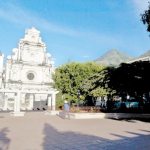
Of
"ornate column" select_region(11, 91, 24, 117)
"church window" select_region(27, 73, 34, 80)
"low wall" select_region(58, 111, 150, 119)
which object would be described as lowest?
"low wall" select_region(58, 111, 150, 119)

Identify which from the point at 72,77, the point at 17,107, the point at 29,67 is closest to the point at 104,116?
the point at 17,107

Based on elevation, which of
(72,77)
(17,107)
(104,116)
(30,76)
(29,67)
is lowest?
(104,116)

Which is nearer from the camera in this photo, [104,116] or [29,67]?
[104,116]

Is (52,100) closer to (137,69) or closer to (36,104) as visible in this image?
(137,69)

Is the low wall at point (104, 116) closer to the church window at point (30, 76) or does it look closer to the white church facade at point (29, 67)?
the white church facade at point (29, 67)

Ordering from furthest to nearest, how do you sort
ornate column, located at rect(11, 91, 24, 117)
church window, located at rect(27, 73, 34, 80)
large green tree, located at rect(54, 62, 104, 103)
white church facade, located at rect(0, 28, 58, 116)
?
church window, located at rect(27, 73, 34, 80) → white church facade, located at rect(0, 28, 58, 116) → large green tree, located at rect(54, 62, 104, 103) → ornate column, located at rect(11, 91, 24, 117)

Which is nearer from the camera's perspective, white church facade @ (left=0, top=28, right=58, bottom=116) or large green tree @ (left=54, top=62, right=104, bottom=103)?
large green tree @ (left=54, top=62, right=104, bottom=103)

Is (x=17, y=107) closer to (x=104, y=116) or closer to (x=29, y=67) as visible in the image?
(x=104, y=116)

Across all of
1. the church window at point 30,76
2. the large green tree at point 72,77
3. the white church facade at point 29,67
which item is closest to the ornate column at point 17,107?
the large green tree at point 72,77

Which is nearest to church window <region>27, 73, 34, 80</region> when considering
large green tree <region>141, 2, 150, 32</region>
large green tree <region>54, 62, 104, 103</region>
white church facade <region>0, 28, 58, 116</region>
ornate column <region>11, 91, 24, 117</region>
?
white church facade <region>0, 28, 58, 116</region>

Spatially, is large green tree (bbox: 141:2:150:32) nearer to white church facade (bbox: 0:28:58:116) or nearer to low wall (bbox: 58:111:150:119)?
low wall (bbox: 58:111:150:119)

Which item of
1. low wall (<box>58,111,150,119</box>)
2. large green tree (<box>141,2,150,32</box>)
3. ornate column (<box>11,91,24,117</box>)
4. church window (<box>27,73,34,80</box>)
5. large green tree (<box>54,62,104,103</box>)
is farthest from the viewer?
church window (<box>27,73,34,80</box>)

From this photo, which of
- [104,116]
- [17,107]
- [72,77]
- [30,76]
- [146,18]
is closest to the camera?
[146,18]

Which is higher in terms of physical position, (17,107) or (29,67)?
(29,67)
